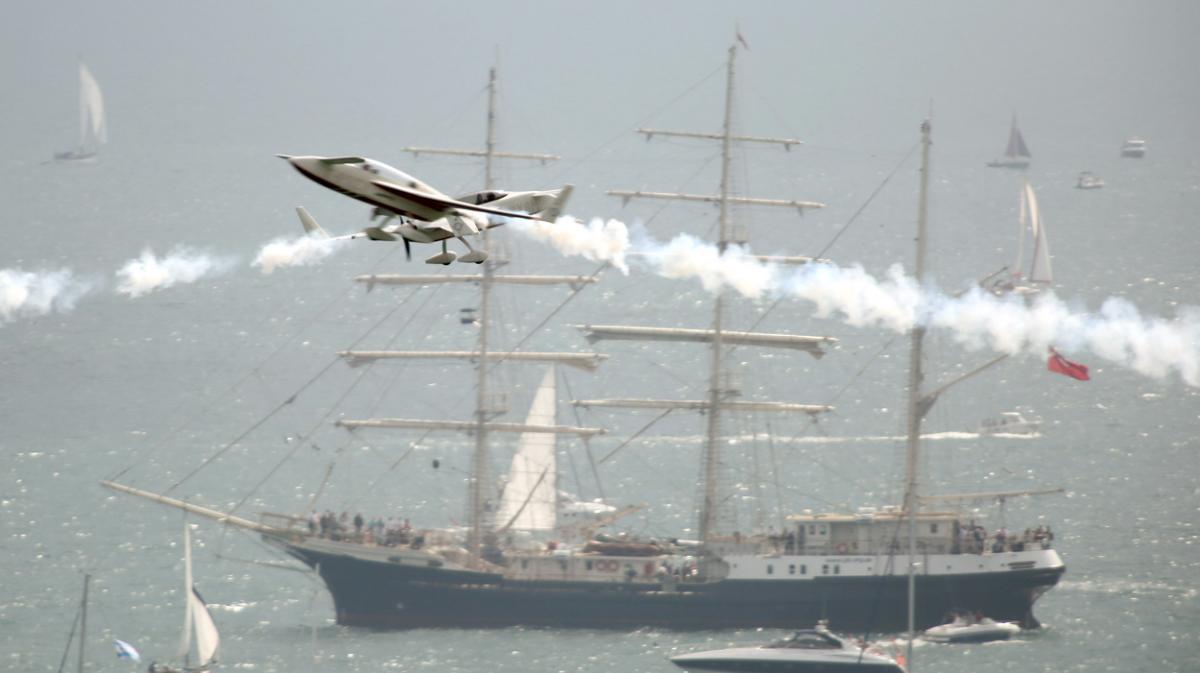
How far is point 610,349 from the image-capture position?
7357 inches

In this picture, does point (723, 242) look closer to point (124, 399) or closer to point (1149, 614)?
point (1149, 614)

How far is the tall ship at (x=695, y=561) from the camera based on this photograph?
90.2m

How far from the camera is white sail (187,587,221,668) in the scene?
241 feet

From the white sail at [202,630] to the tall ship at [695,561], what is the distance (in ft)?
53.8

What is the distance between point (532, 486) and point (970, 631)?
21.1 m

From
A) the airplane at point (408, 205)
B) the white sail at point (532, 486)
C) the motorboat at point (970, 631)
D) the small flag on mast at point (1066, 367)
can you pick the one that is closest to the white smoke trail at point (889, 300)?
the small flag on mast at point (1066, 367)

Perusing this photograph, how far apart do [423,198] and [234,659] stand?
51.3 meters

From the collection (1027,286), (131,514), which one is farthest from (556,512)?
(1027,286)

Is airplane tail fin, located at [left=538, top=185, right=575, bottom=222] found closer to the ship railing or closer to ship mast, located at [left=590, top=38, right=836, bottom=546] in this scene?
ship mast, located at [left=590, top=38, right=836, bottom=546]

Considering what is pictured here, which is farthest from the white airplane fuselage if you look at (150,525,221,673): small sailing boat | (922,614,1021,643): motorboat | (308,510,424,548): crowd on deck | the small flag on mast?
(308,510,424,548): crowd on deck

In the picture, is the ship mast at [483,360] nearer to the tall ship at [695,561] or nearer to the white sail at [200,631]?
the tall ship at [695,561]

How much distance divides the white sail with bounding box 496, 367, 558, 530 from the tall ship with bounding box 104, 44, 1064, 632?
1781 mm

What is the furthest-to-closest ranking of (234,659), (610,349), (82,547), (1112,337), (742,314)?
(742,314)
(610,349)
(82,547)
(234,659)
(1112,337)

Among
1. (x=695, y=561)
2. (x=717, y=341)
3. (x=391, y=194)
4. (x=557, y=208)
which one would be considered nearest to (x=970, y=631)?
(x=695, y=561)
